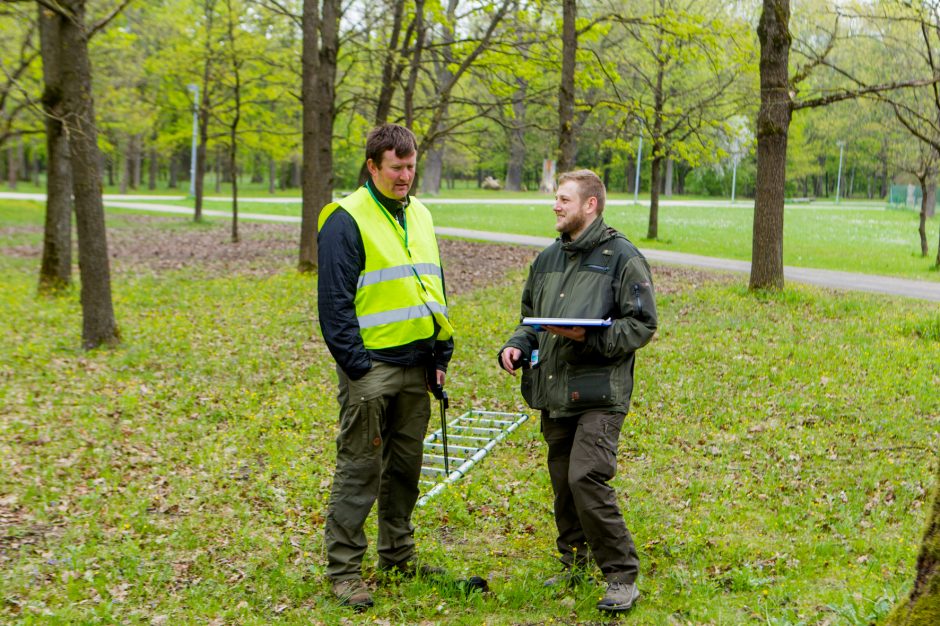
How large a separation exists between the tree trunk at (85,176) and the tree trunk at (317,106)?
6012 mm

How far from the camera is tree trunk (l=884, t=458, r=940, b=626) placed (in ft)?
9.84

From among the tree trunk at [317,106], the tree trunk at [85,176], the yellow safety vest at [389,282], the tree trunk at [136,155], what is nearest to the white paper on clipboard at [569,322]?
the yellow safety vest at [389,282]

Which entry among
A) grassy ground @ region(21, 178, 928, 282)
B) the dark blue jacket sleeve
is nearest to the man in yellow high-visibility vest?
the dark blue jacket sleeve

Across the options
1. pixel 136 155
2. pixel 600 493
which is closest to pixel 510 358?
pixel 600 493

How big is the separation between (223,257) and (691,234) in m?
15.1

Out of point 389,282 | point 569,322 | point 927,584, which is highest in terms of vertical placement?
point 389,282

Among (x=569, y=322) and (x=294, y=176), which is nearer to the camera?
(x=569, y=322)

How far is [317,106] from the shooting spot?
52.5 feet

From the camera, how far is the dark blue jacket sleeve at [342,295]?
4.29 metres

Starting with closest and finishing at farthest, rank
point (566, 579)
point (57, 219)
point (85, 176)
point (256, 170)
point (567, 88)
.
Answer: point (566, 579)
point (85, 176)
point (567, 88)
point (57, 219)
point (256, 170)

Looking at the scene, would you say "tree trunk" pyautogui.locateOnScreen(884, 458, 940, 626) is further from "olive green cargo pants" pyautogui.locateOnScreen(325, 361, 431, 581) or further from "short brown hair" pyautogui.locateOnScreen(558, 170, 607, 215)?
"olive green cargo pants" pyautogui.locateOnScreen(325, 361, 431, 581)

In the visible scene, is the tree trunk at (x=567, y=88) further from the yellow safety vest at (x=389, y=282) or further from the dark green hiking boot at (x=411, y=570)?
the dark green hiking boot at (x=411, y=570)

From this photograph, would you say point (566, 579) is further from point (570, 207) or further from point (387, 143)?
point (387, 143)

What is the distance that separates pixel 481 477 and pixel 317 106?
11050mm
